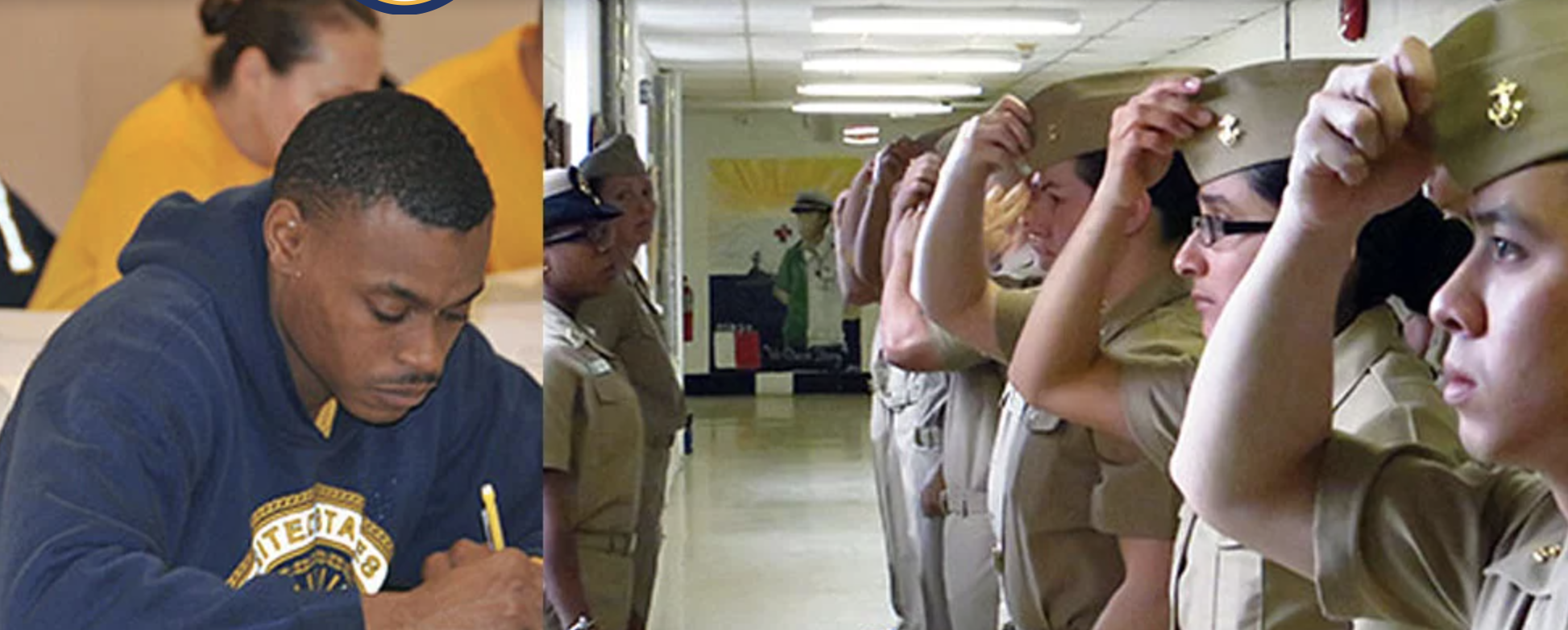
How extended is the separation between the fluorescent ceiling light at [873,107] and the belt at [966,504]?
0.97 metres

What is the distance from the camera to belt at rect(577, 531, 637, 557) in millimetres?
1385

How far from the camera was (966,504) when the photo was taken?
110 inches

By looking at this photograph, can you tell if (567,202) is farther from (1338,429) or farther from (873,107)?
(873,107)

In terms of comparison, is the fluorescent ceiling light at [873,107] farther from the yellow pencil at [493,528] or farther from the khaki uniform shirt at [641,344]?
the yellow pencil at [493,528]

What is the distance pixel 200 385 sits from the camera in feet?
3.43

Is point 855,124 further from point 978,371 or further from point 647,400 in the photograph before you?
point 647,400

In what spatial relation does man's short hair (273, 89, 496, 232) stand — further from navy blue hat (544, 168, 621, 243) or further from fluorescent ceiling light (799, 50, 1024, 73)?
fluorescent ceiling light (799, 50, 1024, 73)

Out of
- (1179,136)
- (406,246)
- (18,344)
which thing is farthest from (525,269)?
(1179,136)

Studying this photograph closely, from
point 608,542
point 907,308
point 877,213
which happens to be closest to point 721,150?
point 877,213

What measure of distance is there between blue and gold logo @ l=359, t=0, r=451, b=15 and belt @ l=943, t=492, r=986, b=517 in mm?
1796

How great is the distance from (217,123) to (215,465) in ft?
0.73

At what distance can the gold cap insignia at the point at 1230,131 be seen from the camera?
1.27 m

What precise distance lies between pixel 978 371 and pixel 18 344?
185cm

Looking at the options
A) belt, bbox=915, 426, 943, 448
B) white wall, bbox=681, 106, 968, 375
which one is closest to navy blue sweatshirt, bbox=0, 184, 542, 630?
white wall, bbox=681, 106, 968, 375
